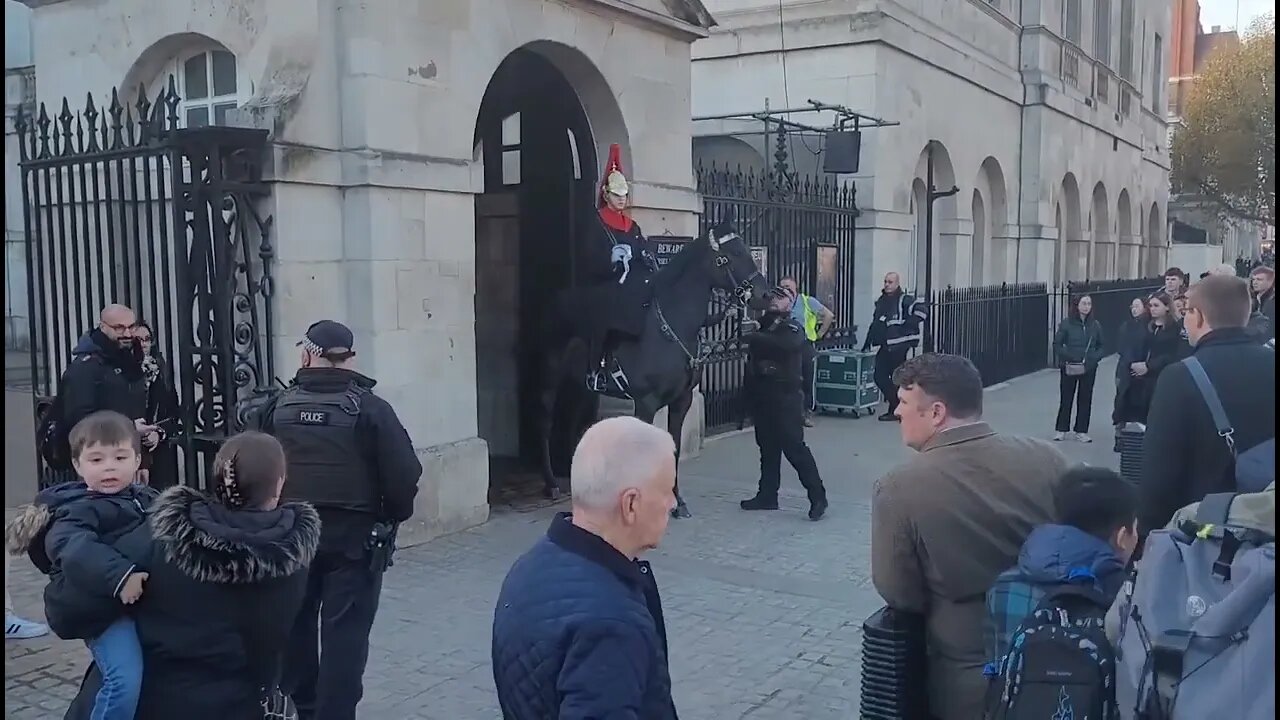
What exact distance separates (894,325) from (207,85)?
8.14 meters

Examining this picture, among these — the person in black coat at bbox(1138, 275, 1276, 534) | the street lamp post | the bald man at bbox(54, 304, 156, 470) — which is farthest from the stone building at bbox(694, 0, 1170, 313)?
the person in black coat at bbox(1138, 275, 1276, 534)

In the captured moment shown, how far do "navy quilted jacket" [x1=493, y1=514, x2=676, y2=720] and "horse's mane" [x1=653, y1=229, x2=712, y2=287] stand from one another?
6138 mm

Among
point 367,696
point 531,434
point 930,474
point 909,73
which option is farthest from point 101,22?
point 909,73

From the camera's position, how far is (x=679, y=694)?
4992 millimetres

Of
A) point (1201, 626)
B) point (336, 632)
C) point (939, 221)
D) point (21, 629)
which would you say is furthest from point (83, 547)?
point (939, 221)

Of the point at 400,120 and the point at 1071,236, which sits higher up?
the point at 400,120

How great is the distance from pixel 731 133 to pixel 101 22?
9.70m

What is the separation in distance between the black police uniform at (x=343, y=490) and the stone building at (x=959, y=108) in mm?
11338

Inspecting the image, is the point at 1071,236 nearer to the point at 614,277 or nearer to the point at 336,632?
the point at 614,277

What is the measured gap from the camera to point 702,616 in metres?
6.07

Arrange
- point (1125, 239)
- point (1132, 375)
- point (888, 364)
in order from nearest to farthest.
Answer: point (1132, 375)
point (888, 364)
point (1125, 239)

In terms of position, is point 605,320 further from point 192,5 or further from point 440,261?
point 192,5

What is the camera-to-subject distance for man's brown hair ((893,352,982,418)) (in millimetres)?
3086

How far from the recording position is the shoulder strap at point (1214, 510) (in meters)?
2.28
